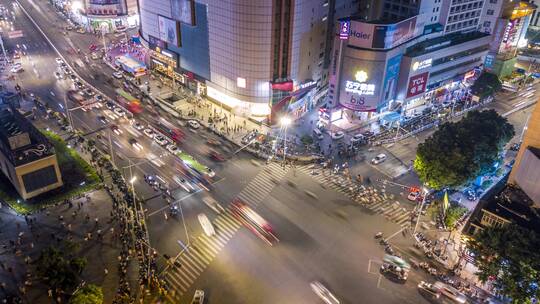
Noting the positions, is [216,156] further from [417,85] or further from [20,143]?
[417,85]

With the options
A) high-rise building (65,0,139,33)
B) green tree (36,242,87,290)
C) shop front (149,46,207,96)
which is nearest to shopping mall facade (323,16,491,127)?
shop front (149,46,207,96)

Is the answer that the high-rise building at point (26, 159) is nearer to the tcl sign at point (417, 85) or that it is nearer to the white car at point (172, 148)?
the white car at point (172, 148)

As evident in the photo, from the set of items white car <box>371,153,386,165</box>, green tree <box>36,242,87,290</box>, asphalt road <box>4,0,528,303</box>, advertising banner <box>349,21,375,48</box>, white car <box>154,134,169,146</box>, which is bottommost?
asphalt road <box>4,0,528,303</box>

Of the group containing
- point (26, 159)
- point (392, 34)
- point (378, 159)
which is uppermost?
point (392, 34)

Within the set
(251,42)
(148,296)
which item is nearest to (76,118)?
(251,42)

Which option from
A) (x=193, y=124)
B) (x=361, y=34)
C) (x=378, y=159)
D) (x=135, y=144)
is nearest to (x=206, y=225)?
(x=135, y=144)

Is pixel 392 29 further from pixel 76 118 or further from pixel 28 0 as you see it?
pixel 28 0

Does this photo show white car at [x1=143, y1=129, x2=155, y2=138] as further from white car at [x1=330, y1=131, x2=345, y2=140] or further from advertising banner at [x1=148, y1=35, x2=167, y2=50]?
white car at [x1=330, y1=131, x2=345, y2=140]
